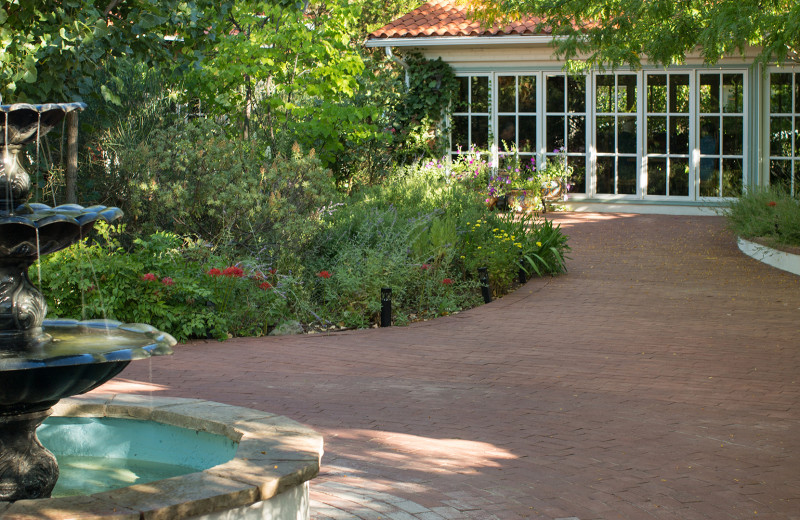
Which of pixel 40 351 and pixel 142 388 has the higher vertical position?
pixel 40 351

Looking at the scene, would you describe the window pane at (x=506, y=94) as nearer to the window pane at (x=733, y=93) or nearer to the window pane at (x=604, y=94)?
the window pane at (x=604, y=94)

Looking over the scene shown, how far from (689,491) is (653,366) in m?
2.96

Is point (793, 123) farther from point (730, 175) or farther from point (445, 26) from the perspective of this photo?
point (445, 26)

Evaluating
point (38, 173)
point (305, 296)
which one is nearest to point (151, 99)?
point (38, 173)

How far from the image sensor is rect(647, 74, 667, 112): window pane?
18641 mm

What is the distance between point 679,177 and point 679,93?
166 centimetres

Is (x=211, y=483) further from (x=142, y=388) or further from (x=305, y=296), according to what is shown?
(x=305, y=296)

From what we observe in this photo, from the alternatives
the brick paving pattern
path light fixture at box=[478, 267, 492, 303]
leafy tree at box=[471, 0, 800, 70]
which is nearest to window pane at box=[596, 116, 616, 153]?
leafy tree at box=[471, 0, 800, 70]

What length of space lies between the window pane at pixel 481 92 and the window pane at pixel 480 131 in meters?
0.22

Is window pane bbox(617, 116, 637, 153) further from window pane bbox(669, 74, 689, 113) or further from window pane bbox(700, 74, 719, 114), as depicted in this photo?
window pane bbox(700, 74, 719, 114)

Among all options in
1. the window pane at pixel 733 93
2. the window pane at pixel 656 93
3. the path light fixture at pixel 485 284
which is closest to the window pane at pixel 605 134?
the window pane at pixel 656 93

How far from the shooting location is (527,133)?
19.5 meters

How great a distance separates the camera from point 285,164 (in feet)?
35.9

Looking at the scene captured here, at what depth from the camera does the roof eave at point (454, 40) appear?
18.5 m
